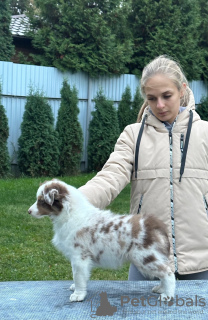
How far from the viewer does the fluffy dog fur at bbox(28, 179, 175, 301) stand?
2.86m

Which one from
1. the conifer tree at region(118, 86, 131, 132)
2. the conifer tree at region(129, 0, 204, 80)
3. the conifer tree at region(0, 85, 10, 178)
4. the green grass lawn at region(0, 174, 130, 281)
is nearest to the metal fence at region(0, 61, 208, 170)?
the conifer tree at region(118, 86, 131, 132)

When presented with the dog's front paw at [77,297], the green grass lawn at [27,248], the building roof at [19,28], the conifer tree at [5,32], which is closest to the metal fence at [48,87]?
the conifer tree at [5,32]

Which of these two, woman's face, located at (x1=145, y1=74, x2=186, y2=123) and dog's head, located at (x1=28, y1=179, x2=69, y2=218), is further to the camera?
woman's face, located at (x1=145, y1=74, x2=186, y2=123)

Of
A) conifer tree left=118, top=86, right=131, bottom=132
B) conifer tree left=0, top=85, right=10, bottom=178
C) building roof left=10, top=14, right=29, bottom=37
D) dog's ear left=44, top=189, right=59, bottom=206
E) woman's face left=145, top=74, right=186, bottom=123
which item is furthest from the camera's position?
building roof left=10, top=14, right=29, bottom=37

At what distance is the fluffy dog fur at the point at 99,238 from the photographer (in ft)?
9.39

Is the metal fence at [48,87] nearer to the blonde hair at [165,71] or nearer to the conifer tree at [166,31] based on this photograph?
the conifer tree at [166,31]

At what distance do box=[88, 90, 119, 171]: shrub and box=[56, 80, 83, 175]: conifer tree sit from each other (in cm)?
72

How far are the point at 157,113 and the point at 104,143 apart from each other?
40.8 feet

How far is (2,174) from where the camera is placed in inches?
560

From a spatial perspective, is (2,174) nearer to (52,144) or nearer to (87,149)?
Answer: (52,144)

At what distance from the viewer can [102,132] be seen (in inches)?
635


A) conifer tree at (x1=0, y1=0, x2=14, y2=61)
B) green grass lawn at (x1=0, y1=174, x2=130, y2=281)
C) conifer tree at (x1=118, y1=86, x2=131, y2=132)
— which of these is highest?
conifer tree at (x1=0, y1=0, x2=14, y2=61)

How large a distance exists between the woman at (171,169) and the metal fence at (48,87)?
460 inches

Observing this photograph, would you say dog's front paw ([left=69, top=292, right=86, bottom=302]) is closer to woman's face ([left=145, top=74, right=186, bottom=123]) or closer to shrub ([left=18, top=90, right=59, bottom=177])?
woman's face ([left=145, top=74, right=186, bottom=123])
